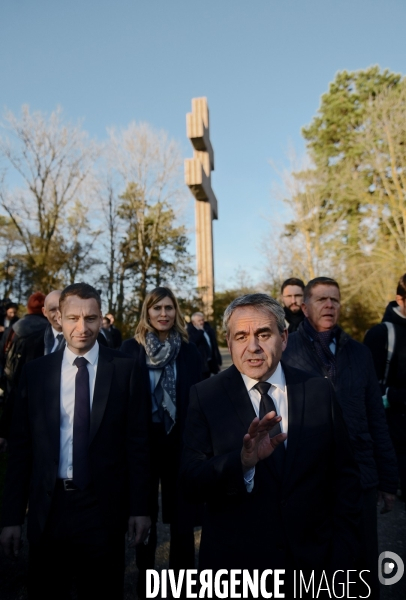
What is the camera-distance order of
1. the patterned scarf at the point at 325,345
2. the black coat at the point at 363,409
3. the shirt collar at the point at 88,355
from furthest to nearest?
the patterned scarf at the point at 325,345 → the black coat at the point at 363,409 → the shirt collar at the point at 88,355

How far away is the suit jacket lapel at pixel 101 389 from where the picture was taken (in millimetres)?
2622

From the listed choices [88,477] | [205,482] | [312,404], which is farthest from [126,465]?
[312,404]

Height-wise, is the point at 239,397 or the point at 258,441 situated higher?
the point at 239,397

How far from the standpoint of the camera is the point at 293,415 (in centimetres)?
202

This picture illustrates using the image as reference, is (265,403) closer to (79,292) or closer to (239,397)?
(239,397)

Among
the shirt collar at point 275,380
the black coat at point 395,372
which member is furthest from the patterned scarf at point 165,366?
the shirt collar at point 275,380

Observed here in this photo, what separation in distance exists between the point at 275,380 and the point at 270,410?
0.58 ft

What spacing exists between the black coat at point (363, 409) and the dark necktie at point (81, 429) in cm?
138

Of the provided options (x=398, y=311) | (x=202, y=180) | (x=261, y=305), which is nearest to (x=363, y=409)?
(x=398, y=311)

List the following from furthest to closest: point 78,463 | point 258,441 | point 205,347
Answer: point 205,347, point 78,463, point 258,441

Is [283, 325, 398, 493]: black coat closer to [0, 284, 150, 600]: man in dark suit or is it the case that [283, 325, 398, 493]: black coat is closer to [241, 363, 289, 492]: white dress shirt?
[241, 363, 289, 492]: white dress shirt

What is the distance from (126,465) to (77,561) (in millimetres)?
536

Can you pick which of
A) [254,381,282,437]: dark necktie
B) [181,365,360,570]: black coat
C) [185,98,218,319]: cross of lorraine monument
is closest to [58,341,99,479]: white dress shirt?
[181,365,360,570]: black coat

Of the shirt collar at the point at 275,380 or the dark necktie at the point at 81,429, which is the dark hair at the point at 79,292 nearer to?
the dark necktie at the point at 81,429
